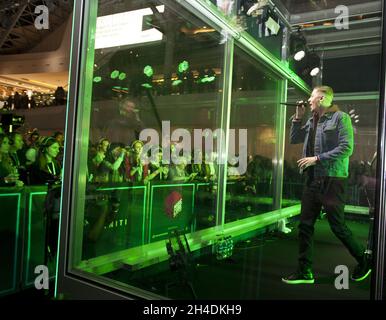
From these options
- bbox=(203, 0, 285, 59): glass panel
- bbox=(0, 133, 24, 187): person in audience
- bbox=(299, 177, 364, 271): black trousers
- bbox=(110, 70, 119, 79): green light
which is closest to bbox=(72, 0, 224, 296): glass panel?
bbox=(110, 70, 119, 79): green light

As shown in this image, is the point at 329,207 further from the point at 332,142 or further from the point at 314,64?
the point at 314,64

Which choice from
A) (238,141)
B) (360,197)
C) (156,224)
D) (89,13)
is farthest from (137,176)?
(360,197)

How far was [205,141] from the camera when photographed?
13.5 ft

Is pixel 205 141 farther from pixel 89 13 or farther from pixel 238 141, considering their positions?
pixel 89 13

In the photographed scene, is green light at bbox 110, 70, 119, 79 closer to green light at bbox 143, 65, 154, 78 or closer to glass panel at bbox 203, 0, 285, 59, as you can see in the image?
green light at bbox 143, 65, 154, 78

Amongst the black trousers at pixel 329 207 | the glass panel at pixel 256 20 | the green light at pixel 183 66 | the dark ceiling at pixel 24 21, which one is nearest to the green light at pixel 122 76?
the green light at pixel 183 66

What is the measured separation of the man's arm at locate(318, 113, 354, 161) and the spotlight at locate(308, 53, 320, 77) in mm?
343

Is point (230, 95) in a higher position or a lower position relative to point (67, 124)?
higher

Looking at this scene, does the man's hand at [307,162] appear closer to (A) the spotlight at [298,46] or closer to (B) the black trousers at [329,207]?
(B) the black trousers at [329,207]

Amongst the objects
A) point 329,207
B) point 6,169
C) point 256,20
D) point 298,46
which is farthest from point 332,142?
point 6,169

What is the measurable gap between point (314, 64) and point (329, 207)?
0.90 metres

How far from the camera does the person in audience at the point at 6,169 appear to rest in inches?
120

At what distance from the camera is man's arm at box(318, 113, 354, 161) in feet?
6.30

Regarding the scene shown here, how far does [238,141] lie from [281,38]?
122 centimetres
